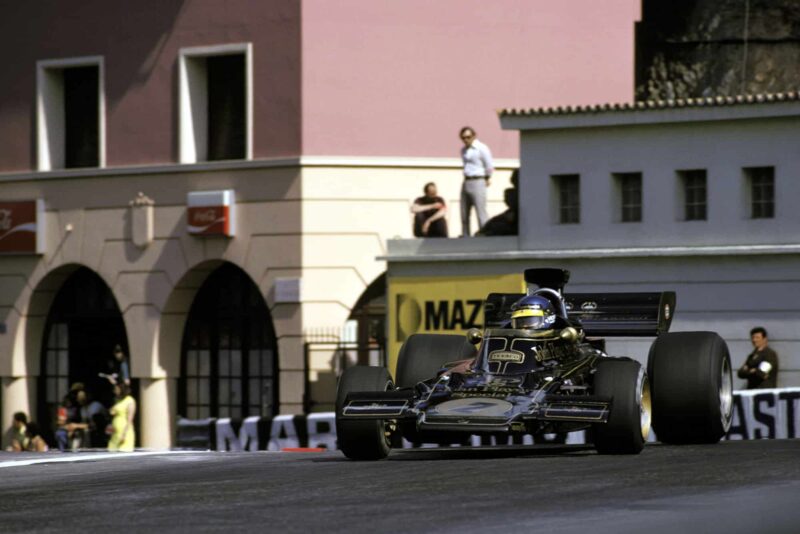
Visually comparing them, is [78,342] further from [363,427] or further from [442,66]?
[363,427]

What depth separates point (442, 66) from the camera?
1592 inches

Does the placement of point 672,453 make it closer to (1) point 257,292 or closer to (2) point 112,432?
(2) point 112,432

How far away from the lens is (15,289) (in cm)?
4372

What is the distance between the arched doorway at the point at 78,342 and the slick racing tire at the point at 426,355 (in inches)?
902

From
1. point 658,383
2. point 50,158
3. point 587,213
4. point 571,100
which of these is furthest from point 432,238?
point 658,383

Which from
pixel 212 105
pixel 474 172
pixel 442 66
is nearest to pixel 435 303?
pixel 474 172

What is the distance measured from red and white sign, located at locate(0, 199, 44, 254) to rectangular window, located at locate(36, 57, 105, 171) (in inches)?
32.8

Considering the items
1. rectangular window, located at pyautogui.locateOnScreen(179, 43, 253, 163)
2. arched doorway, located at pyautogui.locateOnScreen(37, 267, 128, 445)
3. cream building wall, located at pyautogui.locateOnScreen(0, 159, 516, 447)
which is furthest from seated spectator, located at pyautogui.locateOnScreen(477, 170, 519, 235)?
arched doorway, located at pyautogui.locateOnScreen(37, 267, 128, 445)

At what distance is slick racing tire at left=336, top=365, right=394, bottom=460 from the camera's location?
1869 cm

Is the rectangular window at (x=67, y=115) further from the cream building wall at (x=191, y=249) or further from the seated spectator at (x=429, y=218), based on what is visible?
the seated spectator at (x=429, y=218)

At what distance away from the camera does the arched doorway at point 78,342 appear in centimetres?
4328

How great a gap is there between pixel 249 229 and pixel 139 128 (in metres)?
3.23

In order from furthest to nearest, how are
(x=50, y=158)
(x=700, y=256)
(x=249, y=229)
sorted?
1. (x=50, y=158)
2. (x=249, y=229)
3. (x=700, y=256)

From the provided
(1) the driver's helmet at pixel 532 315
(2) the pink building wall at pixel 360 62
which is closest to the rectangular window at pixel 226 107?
(2) the pink building wall at pixel 360 62
